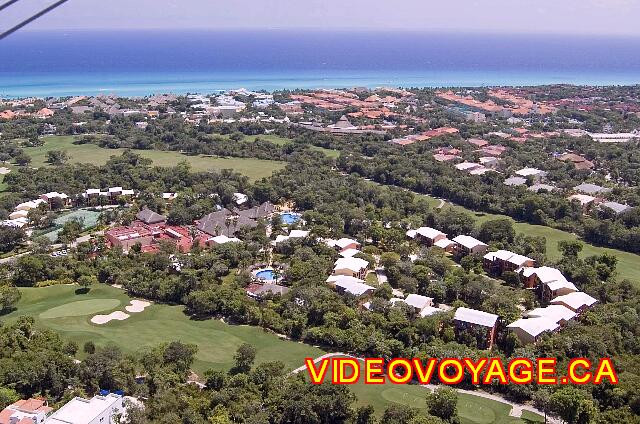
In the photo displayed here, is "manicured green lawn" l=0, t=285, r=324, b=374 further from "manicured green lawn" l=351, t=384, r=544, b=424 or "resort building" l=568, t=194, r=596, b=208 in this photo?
"resort building" l=568, t=194, r=596, b=208

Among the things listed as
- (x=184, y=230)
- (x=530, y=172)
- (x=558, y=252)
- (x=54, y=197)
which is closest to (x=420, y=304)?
(x=558, y=252)

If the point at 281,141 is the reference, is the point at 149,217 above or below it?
below

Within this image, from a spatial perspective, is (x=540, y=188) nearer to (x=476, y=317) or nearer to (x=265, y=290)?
(x=476, y=317)

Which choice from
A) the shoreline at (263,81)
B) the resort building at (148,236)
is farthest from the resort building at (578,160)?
the shoreline at (263,81)

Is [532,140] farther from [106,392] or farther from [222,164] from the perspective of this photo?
[106,392]

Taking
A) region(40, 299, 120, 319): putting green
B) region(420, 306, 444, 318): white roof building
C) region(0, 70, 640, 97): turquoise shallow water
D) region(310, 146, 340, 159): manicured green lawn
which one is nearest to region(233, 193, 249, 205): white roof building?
region(40, 299, 120, 319): putting green

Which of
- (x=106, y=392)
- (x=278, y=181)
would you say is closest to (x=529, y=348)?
(x=106, y=392)
